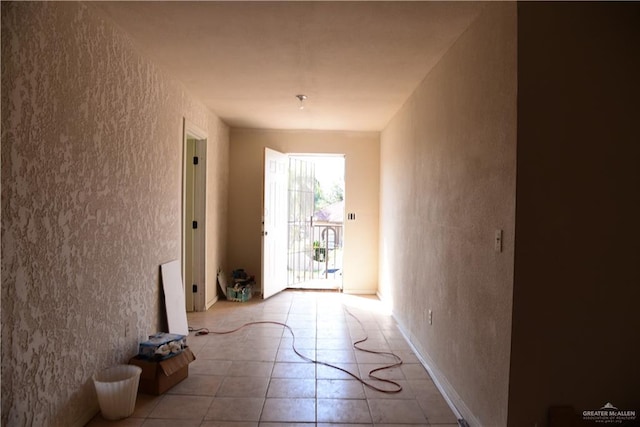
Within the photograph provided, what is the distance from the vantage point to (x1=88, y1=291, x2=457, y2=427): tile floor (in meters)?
2.23

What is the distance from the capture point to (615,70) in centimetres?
168

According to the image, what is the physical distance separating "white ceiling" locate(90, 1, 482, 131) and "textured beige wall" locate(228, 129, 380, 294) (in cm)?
157

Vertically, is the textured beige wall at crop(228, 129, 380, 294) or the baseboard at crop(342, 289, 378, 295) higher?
the textured beige wall at crop(228, 129, 380, 294)

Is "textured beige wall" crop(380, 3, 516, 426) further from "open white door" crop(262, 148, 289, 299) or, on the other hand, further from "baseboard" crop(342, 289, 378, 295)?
"open white door" crop(262, 148, 289, 299)

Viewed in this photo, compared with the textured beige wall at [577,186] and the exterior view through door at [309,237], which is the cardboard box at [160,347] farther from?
the exterior view through door at [309,237]

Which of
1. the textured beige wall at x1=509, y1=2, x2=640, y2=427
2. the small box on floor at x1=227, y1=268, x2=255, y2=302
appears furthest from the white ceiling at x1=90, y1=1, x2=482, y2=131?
the small box on floor at x1=227, y1=268, x2=255, y2=302

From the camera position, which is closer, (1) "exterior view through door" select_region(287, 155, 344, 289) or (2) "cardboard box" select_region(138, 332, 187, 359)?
(2) "cardboard box" select_region(138, 332, 187, 359)

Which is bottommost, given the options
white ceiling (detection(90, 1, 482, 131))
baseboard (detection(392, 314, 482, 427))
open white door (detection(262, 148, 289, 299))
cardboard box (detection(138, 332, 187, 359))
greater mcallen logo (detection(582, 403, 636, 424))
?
baseboard (detection(392, 314, 482, 427))

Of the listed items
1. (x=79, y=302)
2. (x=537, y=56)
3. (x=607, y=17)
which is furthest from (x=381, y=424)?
(x=607, y=17)

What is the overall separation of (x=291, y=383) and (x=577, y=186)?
215 cm

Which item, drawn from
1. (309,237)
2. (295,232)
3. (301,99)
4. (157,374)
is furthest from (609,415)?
(309,237)

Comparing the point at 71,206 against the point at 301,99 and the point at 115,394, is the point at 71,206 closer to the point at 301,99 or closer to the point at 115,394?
the point at 115,394

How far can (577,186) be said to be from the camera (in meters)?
1.69

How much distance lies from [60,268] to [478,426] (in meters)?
2.35
